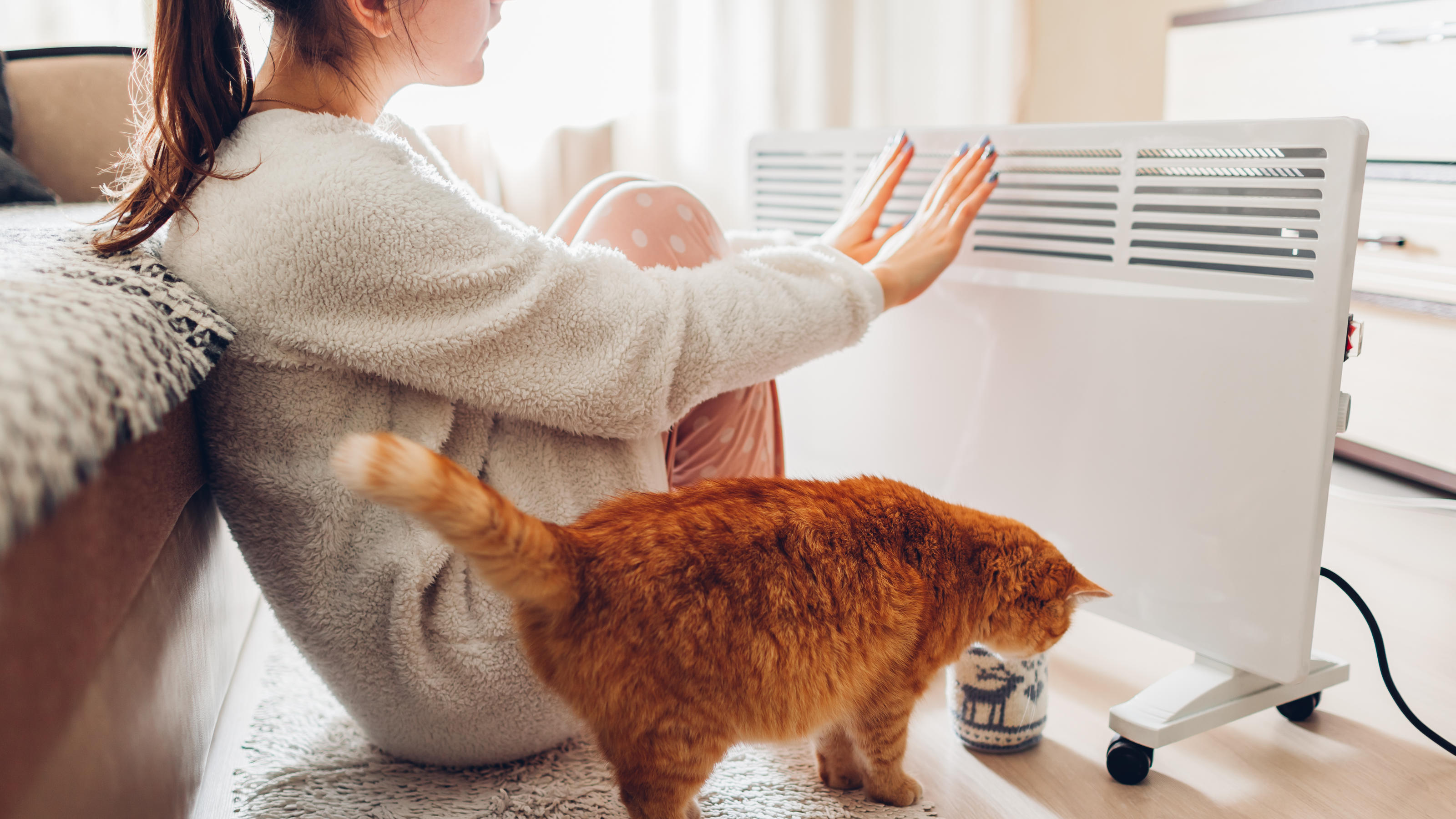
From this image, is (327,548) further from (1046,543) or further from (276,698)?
(1046,543)

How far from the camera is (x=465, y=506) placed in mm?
494

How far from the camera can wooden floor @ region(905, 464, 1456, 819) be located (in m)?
0.80

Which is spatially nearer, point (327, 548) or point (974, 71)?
point (327, 548)

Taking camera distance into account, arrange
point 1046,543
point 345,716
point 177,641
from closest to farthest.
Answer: point 177,641 < point 1046,543 < point 345,716

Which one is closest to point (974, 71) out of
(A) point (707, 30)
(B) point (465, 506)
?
(A) point (707, 30)

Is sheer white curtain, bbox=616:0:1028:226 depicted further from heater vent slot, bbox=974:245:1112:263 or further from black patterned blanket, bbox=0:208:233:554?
black patterned blanket, bbox=0:208:233:554

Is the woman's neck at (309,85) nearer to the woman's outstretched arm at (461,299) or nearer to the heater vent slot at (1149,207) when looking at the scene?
the woman's outstretched arm at (461,299)

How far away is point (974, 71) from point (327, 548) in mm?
1967

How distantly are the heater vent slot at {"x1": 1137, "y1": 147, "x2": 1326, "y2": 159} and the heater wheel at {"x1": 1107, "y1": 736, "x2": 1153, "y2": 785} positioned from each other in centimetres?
51

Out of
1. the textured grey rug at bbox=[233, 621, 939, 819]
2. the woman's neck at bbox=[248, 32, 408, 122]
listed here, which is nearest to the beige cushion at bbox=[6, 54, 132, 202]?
the woman's neck at bbox=[248, 32, 408, 122]

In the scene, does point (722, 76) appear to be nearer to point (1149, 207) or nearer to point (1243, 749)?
point (1149, 207)

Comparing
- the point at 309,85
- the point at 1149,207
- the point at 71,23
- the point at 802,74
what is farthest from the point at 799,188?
the point at 71,23

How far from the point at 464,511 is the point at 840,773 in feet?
1.56

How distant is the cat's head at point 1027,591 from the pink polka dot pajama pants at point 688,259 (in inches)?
9.5
